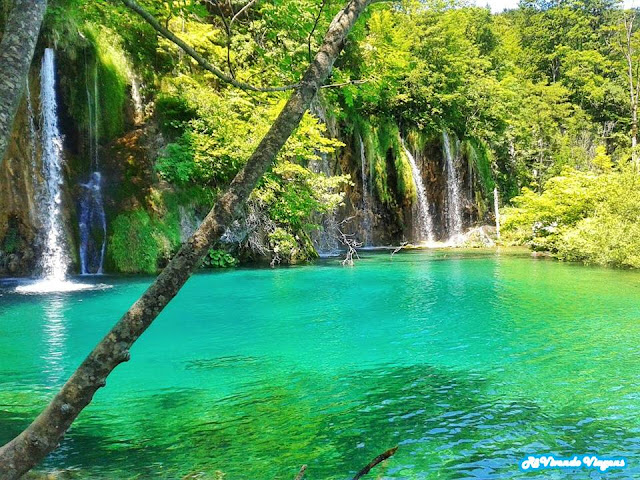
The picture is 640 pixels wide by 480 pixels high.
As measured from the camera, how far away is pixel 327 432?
15.2 feet

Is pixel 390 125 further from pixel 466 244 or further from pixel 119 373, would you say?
pixel 119 373

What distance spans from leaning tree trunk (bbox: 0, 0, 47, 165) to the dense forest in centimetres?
190

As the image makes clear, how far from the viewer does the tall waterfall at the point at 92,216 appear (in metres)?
16.2

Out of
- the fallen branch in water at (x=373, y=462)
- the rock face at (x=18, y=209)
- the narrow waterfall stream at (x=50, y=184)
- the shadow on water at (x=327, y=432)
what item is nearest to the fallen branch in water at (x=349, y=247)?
the narrow waterfall stream at (x=50, y=184)

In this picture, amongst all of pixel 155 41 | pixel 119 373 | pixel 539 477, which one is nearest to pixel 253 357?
pixel 119 373

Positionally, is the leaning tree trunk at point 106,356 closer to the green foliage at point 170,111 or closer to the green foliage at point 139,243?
the green foliage at point 139,243

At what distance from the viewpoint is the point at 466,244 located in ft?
98.0

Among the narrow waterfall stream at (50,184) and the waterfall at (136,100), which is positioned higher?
the waterfall at (136,100)

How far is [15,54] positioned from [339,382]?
4917 mm

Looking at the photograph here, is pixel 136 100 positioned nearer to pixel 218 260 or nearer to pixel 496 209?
pixel 218 260

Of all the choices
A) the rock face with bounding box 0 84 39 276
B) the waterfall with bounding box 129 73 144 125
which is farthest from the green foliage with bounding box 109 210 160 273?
the waterfall with bounding box 129 73 144 125

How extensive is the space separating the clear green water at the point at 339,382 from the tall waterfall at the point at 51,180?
11.6 feet

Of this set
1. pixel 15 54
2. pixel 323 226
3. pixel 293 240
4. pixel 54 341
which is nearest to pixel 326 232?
pixel 323 226

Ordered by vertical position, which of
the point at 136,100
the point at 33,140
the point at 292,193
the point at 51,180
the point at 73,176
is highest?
the point at 136,100
